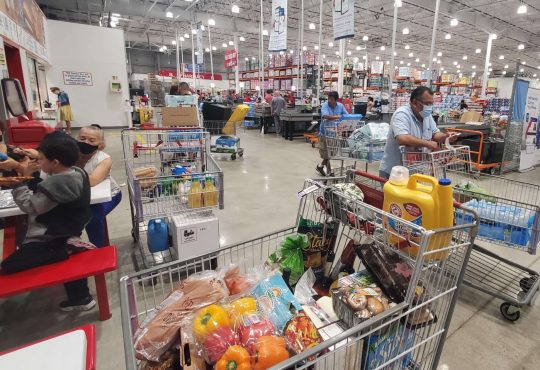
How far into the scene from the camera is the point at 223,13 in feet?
62.1

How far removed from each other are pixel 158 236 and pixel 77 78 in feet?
45.8

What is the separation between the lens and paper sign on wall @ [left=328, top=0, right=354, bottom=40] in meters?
7.55

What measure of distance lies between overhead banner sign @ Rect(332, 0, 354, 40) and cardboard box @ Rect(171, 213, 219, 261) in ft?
21.2

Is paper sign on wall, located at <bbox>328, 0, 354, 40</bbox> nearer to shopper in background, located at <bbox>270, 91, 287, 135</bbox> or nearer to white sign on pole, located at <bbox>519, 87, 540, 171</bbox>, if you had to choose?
white sign on pole, located at <bbox>519, 87, 540, 171</bbox>

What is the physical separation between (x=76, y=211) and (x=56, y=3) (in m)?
18.2

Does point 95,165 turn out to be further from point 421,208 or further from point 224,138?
point 224,138

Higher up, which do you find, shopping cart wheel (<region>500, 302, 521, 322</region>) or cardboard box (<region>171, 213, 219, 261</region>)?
cardboard box (<region>171, 213, 219, 261</region>)

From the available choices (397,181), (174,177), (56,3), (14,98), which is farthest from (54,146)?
(56,3)

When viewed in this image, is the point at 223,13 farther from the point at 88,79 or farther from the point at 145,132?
the point at 145,132

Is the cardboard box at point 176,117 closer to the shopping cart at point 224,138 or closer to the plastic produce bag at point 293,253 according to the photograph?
the shopping cart at point 224,138

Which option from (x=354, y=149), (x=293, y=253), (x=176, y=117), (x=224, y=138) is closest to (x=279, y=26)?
(x=224, y=138)

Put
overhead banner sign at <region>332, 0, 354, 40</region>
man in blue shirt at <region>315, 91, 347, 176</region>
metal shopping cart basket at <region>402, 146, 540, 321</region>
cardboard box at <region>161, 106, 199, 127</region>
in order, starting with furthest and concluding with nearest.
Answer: overhead banner sign at <region>332, 0, 354, 40</region>
man in blue shirt at <region>315, 91, 347, 176</region>
cardboard box at <region>161, 106, 199, 127</region>
metal shopping cart basket at <region>402, 146, 540, 321</region>

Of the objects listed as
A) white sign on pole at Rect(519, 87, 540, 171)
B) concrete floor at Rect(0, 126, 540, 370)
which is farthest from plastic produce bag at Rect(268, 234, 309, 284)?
white sign on pole at Rect(519, 87, 540, 171)

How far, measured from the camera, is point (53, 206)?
88.1 inches
